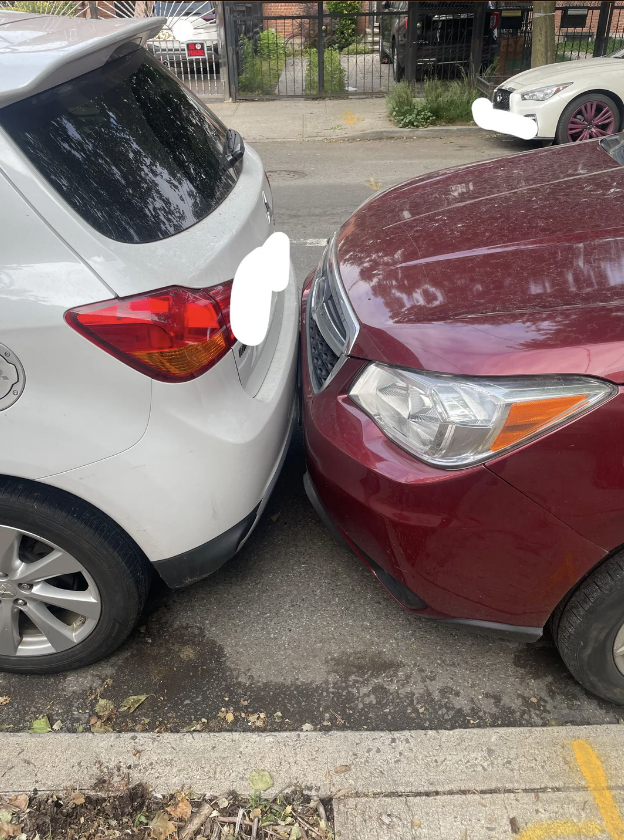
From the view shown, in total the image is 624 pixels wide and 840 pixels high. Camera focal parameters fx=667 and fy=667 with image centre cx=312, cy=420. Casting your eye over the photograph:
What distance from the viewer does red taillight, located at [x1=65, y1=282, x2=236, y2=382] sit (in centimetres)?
174

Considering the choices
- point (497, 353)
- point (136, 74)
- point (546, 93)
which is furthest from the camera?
point (546, 93)

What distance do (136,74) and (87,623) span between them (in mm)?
1880

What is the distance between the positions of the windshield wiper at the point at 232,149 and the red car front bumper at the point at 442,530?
108 centimetres

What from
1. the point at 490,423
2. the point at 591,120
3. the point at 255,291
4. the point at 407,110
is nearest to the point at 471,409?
the point at 490,423

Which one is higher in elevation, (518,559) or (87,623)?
(518,559)

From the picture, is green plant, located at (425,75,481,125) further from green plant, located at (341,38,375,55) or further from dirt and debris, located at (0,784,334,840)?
dirt and debris, located at (0,784,334,840)

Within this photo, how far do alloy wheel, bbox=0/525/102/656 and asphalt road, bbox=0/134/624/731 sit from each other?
171mm

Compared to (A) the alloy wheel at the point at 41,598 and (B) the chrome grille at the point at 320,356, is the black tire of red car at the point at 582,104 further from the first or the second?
(A) the alloy wheel at the point at 41,598

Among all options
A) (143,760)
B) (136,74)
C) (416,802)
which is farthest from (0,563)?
(136,74)

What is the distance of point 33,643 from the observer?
2219mm

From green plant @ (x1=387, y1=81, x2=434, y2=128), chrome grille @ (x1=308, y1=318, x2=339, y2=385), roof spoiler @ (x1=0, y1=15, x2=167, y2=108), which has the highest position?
roof spoiler @ (x1=0, y1=15, x2=167, y2=108)

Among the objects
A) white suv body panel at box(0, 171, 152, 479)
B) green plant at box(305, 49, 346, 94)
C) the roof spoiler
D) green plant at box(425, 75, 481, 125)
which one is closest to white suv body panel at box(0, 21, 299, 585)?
white suv body panel at box(0, 171, 152, 479)

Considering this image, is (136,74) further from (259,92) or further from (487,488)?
(259,92)

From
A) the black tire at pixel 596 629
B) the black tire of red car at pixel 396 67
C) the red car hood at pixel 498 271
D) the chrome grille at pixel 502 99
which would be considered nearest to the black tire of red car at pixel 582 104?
the chrome grille at pixel 502 99
